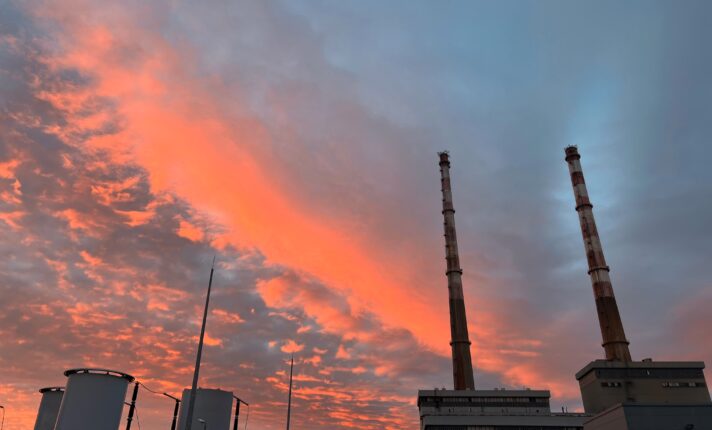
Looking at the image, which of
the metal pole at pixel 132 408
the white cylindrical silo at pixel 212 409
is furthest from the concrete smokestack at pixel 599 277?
the metal pole at pixel 132 408

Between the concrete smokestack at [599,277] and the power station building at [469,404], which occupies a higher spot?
the concrete smokestack at [599,277]

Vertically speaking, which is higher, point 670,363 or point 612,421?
point 670,363

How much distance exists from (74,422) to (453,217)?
69106mm

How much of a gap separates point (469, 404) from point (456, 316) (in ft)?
46.6

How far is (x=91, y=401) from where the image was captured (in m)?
37.1

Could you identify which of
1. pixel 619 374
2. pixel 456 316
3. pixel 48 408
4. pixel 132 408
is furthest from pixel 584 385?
pixel 48 408

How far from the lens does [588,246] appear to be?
8000 cm

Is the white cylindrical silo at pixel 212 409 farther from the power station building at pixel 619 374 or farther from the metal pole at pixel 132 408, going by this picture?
the power station building at pixel 619 374

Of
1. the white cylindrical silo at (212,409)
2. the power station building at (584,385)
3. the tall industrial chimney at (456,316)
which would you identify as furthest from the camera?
the tall industrial chimney at (456,316)

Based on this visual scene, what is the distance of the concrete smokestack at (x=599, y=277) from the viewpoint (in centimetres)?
7194

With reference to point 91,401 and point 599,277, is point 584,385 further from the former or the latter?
point 91,401

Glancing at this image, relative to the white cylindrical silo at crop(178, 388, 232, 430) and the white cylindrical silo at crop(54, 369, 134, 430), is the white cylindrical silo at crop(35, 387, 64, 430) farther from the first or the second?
the white cylindrical silo at crop(54, 369, 134, 430)

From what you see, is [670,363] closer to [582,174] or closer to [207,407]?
[582,174]

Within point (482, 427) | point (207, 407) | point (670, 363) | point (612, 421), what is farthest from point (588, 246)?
point (207, 407)
